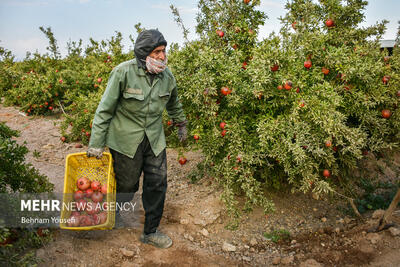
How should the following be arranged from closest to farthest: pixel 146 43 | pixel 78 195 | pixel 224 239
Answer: pixel 146 43 < pixel 78 195 < pixel 224 239

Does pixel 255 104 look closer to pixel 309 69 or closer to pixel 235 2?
pixel 309 69

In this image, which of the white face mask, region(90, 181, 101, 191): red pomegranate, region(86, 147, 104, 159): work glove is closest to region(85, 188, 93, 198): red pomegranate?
region(90, 181, 101, 191): red pomegranate

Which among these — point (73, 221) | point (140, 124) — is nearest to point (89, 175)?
point (73, 221)

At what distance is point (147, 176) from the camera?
2955 millimetres

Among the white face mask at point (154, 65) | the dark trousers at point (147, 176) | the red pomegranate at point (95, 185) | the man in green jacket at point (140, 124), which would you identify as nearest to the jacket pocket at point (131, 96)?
the man in green jacket at point (140, 124)

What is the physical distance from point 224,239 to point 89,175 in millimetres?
1664

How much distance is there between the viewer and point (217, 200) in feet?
12.4

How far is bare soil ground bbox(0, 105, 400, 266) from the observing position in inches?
111

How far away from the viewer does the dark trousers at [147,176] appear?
287 cm

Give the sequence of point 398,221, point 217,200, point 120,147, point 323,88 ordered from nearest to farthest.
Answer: point 120,147 → point 323,88 → point 398,221 → point 217,200

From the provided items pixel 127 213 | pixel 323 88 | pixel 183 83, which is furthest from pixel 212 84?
pixel 127 213

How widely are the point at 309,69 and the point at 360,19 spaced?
4.21 feet

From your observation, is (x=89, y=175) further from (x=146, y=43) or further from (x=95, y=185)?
(x=146, y=43)

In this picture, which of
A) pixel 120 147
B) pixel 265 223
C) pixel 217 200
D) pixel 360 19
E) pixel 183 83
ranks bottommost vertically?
pixel 265 223
